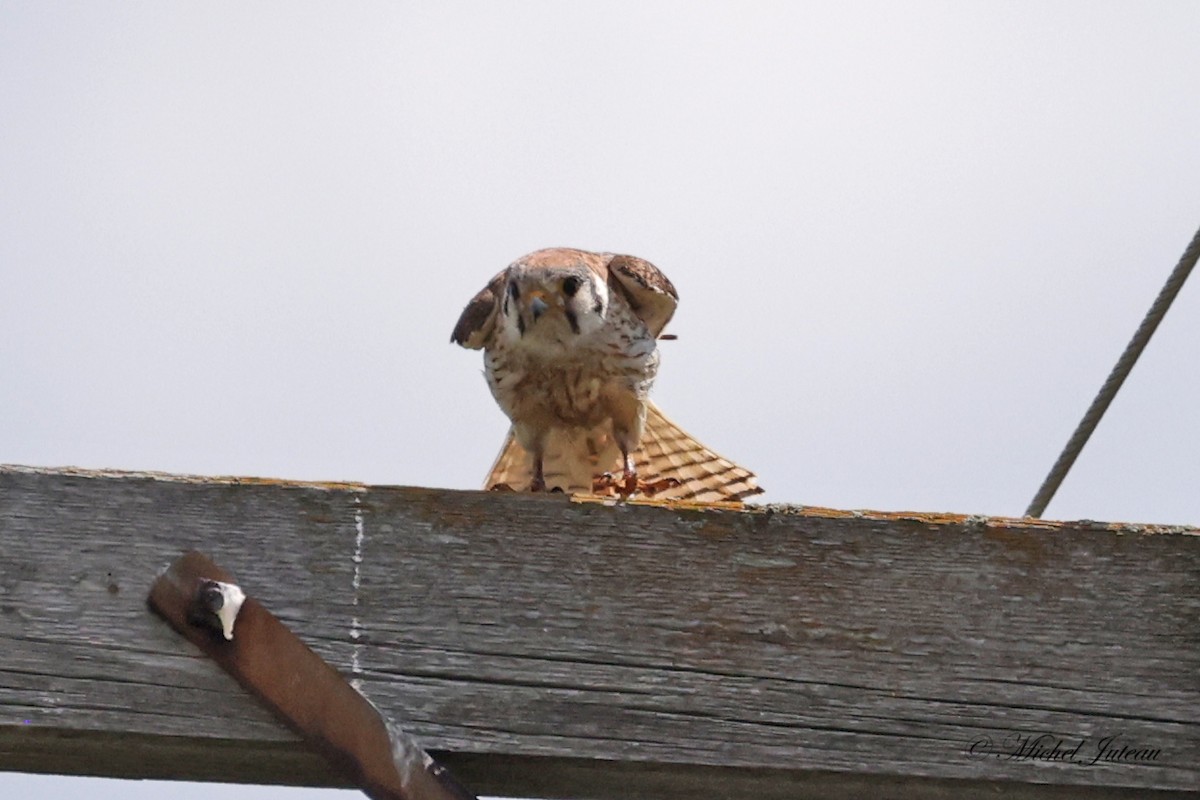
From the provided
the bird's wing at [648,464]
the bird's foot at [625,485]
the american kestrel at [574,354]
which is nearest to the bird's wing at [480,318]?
the american kestrel at [574,354]

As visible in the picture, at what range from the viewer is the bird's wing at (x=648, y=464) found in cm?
367

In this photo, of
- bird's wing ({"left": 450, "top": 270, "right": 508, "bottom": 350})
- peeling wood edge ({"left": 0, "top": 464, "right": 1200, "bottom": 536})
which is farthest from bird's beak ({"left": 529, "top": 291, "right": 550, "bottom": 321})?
peeling wood edge ({"left": 0, "top": 464, "right": 1200, "bottom": 536})

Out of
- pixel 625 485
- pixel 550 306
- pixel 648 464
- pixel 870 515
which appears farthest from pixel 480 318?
pixel 870 515

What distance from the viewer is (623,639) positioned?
170 cm

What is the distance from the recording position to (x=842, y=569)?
5.74 feet

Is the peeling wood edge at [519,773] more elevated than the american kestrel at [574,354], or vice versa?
the american kestrel at [574,354]

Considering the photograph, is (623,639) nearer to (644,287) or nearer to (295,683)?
(295,683)

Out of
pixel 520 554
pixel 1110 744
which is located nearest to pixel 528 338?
pixel 520 554

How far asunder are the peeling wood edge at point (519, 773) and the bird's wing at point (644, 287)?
2.11 metres

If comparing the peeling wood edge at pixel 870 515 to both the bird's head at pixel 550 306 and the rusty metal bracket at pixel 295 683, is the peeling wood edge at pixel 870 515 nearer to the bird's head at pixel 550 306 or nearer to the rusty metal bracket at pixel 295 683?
the rusty metal bracket at pixel 295 683

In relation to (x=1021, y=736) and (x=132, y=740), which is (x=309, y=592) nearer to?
(x=132, y=740)

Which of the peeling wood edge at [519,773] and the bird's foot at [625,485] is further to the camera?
the bird's foot at [625,485]
